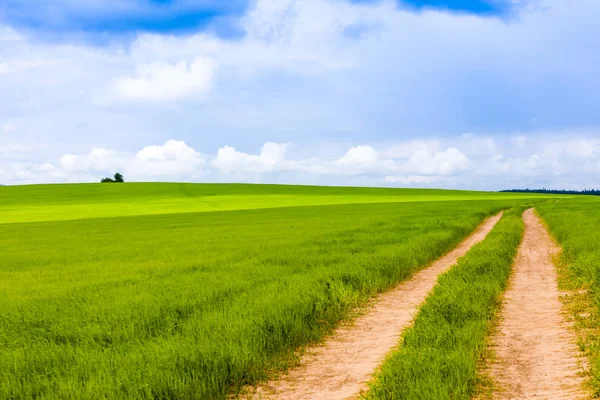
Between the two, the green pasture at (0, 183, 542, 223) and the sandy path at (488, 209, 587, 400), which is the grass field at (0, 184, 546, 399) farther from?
the green pasture at (0, 183, 542, 223)

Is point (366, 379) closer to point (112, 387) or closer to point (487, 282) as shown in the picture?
point (112, 387)

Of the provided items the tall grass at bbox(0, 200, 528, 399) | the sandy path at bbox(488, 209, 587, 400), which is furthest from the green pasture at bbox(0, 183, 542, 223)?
the sandy path at bbox(488, 209, 587, 400)

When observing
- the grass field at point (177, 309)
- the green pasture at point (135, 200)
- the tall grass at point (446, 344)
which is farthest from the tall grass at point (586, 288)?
the green pasture at point (135, 200)

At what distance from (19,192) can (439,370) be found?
101882 mm

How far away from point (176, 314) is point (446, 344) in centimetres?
499

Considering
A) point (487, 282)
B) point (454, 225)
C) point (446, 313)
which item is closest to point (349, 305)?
point (446, 313)

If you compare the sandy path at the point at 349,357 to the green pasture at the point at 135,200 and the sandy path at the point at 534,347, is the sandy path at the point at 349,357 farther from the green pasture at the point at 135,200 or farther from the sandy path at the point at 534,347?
the green pasture at the point at 135,200

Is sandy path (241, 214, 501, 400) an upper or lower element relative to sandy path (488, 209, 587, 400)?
lower

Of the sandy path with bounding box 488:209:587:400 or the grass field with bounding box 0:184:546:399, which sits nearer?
the sandy path with bounding box 488:209:587:400

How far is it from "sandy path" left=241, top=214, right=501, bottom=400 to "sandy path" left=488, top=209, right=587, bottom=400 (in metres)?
1.66

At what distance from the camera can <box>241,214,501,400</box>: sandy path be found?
601 centimetres

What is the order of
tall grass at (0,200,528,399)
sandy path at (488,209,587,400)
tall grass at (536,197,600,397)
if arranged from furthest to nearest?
1. tall grass at (536,197,600,397)
2. tall grass at (0,200,528,399)
3. sandy path at (488,209,587,400)

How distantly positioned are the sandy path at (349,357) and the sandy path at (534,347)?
65.4 inches

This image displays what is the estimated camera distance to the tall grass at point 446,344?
5.36 meters
